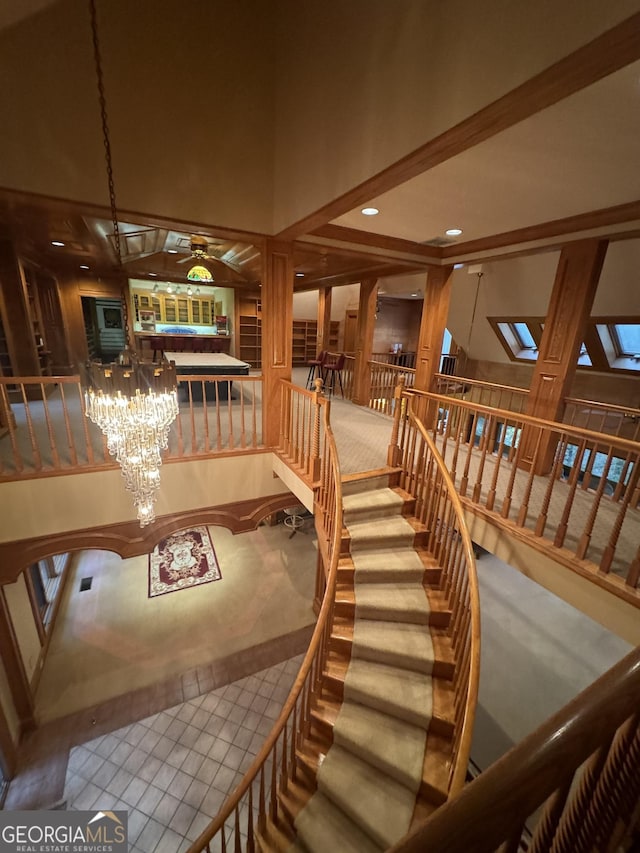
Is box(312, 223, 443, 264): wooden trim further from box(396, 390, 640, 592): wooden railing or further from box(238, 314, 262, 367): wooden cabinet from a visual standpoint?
box(238, 314, 262, 367): wooden cabinet

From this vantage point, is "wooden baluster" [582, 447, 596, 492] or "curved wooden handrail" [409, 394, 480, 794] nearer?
"curved wooden handrail" [409, 394, 480, 794]

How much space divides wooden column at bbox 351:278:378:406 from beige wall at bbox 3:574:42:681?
5906mm

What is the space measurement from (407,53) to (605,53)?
111 cm

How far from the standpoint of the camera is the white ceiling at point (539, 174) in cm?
189

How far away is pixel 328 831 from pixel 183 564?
4979 millimetres

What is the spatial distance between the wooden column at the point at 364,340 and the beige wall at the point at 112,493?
3198 millimetres

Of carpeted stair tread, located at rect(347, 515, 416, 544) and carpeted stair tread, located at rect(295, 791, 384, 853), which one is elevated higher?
carpeted stair tread, located at rect(347, 515, 416, 544)

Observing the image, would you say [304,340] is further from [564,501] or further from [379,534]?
[564,501]

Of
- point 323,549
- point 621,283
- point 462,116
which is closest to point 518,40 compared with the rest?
point 462,116

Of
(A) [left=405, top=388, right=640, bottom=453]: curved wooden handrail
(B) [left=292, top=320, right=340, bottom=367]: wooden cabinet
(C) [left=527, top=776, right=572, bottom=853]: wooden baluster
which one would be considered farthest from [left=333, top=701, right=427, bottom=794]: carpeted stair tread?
(B) [left=292, top=320, right=340, bottom=367]: wooden cabinet

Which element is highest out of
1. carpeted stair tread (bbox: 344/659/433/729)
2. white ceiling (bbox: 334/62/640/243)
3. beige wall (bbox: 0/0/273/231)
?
Result: beige wall (bbox: 0/0/273/231)

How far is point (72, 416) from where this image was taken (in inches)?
201

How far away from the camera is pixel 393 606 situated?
306 cm

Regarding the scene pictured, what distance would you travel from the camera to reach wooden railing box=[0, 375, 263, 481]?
3287 mm
